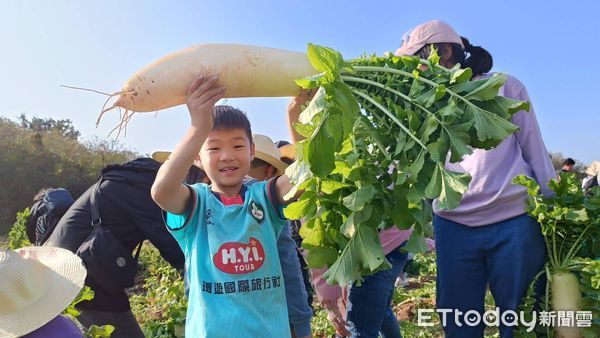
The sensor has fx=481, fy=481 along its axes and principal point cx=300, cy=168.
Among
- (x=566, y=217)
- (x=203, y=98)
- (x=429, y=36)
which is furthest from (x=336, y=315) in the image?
(x=203, y=98)

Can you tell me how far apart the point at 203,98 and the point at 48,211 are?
7.28ft

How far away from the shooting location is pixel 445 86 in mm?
1547

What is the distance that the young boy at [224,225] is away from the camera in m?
1.76

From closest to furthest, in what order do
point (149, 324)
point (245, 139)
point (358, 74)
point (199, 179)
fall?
point (358, 74) < point (245, 139) < point (199, 179) < point (149, 324)

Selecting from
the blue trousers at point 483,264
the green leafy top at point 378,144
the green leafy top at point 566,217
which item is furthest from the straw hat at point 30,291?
the green leafy top at point 566,217

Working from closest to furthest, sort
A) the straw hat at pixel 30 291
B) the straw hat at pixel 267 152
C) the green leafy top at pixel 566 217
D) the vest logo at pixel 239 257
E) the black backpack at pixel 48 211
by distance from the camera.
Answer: the straw hat at pixel 30 291 < the vest logo at pixel 239 257 < the green leafy top at pixel 566 217 < the straw hat at pixel 267 152 < the black backpack at pixel 48 211

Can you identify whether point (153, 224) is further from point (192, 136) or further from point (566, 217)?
point (566, 217)

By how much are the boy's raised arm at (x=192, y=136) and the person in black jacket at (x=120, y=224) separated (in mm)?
859

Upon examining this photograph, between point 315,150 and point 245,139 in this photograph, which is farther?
point 245,139

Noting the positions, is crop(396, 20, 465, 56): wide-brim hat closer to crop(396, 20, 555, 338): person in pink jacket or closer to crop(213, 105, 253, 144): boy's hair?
crop(396, 20, 555, 338): person in pink jacket

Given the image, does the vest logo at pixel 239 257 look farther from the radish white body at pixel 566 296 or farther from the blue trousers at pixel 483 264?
the radish white body at pixel 566 296

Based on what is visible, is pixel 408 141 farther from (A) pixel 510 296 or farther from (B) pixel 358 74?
(A) pixel 510 296

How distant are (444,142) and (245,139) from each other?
97 centimetres

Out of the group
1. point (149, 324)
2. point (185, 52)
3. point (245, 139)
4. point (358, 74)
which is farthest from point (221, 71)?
point (149, 324)
